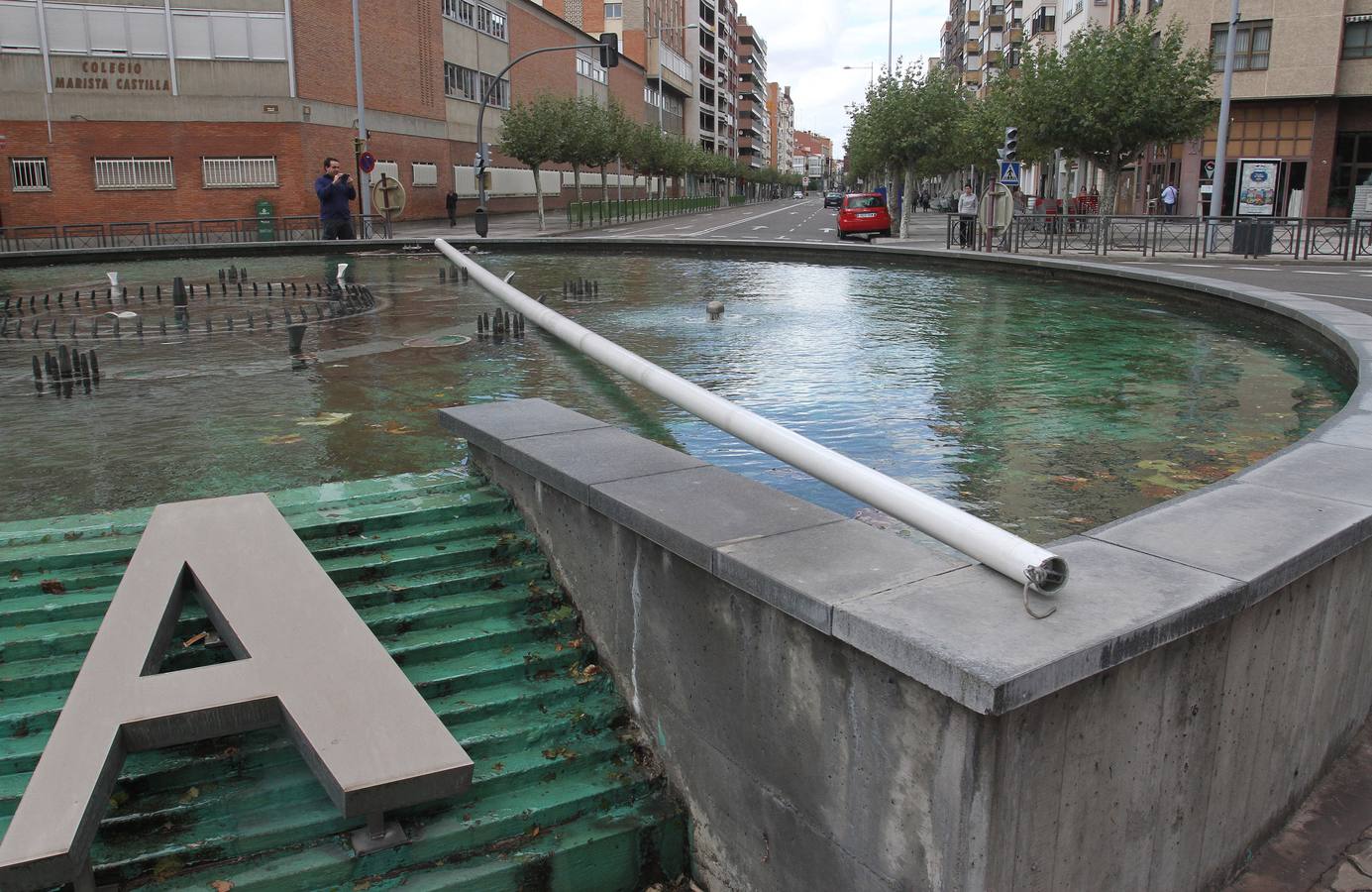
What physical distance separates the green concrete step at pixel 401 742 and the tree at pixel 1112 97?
3115 centimetres

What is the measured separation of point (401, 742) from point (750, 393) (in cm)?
566

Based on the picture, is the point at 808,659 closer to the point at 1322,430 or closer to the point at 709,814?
the point at 709,814

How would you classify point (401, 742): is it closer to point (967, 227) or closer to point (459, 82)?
point (967, 227)

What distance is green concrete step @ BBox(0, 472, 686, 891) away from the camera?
11.7 feet

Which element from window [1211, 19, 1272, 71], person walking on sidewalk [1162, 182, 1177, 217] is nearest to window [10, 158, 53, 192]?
person walking on sidewalk [1162, 182, 1177, 217]

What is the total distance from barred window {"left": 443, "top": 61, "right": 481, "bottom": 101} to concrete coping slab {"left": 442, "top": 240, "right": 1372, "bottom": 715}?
169ft

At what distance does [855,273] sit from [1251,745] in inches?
734

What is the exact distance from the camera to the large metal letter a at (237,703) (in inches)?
127

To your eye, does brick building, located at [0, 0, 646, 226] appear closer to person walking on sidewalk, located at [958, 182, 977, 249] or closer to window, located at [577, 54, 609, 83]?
person walking on sidewalk, located at [958, 182, 977, 249]

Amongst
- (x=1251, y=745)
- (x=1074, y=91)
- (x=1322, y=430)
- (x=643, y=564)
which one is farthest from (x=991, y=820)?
(x=1074, y=91)

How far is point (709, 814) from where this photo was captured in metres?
3.91

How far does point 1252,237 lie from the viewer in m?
25.5

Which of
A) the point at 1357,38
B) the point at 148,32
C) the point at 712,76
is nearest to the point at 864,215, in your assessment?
the point at 1357,38

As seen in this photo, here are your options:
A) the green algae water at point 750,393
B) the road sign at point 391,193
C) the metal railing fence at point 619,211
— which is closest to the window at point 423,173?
the metal railing fence at point 619,211
